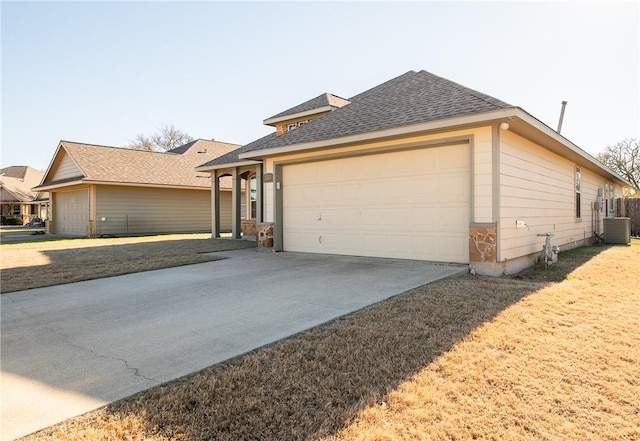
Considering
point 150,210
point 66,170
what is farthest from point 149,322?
point 66,170

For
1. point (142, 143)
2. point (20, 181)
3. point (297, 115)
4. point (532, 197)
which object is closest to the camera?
point (532, 197)

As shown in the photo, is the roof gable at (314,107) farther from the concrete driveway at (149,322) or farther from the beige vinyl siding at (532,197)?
the concrete driveway at (149,322)

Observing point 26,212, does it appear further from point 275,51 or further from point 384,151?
point 384,151

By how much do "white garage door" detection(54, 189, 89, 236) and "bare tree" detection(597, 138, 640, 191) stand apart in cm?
3594

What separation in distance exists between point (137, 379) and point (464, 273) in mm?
5727

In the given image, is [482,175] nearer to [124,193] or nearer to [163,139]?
[124,193]

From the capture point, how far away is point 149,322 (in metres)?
4.32

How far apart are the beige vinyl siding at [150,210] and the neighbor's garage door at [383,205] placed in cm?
1277

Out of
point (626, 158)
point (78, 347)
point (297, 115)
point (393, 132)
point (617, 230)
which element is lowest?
point (78, 347)

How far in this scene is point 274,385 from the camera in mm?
2686

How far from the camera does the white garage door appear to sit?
19.2 meters

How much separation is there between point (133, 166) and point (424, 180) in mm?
17896

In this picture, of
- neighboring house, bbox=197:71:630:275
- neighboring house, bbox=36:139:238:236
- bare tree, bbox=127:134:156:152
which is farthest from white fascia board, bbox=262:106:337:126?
bare tree, bbox=127:134:156:152

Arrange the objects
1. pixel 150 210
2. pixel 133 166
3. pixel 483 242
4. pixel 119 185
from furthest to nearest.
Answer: pixel 133 166
pixel 150 210
pixel 119 185
pixel 483 242
